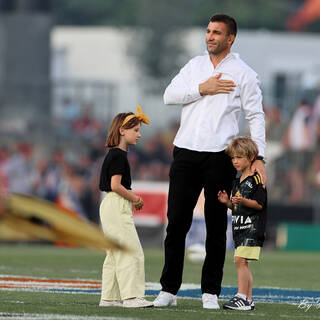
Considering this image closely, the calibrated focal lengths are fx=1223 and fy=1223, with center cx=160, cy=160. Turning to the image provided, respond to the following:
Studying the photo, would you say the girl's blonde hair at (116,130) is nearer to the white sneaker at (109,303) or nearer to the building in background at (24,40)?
the white sneaker at (109,303)

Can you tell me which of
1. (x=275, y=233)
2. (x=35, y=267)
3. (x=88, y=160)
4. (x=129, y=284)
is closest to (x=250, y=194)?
(x=129, y=284)

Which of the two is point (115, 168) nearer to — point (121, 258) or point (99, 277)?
point (121, 258)

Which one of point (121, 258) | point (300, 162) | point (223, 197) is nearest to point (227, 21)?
point (223, 197)

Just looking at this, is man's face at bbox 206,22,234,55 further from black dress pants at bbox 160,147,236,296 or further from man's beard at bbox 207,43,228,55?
black dress pants at bbox 160,147,236,296

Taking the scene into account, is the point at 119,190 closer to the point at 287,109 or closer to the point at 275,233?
the point at 275,233

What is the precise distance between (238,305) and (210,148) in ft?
3.82

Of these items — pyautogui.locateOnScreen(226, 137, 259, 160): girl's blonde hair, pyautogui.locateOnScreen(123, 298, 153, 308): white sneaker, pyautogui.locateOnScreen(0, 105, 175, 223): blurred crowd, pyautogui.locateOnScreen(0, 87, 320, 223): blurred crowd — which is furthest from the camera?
pyautogui.locateOnScreen(0, 87, 320, 223): blurred crowd

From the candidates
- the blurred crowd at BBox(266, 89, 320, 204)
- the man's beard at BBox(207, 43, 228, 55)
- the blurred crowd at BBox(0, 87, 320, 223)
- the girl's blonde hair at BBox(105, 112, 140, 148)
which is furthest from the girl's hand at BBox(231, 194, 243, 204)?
the blurred crowd at BBox(266, 89, 320, 204)

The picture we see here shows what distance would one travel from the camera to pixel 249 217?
8.98 m

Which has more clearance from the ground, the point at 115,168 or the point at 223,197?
the point at 115,168

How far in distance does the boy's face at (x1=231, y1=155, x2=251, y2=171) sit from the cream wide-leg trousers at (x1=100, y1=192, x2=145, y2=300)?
32.7 inches

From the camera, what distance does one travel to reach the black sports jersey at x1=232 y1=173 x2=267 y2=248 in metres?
8.95

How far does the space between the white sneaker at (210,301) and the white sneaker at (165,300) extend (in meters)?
0.23

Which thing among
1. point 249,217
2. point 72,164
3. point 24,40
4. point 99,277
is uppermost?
point 24,40
